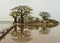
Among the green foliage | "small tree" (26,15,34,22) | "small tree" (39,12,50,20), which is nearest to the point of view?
the green foliage

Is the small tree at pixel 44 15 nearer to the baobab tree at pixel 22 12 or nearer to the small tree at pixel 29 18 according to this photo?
the small tree at pixel 29 18

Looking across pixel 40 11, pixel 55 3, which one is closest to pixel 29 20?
pixel 40 11

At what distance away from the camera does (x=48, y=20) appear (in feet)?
30.1

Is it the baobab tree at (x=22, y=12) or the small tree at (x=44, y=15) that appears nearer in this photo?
the baobab tree at (x=22, y=12)

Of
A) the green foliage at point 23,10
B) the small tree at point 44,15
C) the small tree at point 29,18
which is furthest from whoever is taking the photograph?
the small tree at point 44,15

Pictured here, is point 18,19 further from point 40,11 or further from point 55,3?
point 55,3

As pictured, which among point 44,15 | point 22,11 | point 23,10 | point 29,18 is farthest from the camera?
point 44,15

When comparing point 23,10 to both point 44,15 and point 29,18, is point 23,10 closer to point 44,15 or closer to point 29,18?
point 29,18

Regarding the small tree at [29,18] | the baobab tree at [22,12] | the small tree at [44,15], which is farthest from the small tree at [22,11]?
the small tree at [44,15]

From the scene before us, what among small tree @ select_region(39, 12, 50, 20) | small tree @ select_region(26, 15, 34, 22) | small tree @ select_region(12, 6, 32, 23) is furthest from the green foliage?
small tree @ select_region(39, 12, 50, 20)

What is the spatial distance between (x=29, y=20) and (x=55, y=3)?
1934 mm

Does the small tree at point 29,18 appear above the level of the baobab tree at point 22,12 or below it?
below

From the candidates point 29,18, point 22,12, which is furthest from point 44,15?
point 22,12

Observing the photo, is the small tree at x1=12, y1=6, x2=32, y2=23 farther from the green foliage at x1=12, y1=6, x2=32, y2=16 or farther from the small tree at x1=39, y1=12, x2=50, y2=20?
the small tree at x1=39, y1=12, x2=50, y2=20
